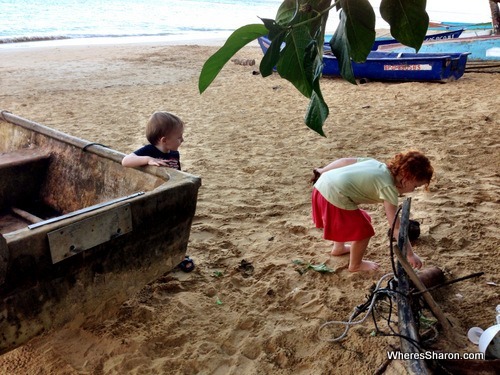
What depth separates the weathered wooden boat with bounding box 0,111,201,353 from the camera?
1.89 metres

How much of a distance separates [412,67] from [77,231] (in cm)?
796

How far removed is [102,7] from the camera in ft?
119

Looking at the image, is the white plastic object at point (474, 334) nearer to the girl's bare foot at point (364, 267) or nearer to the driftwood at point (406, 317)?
the driftwood at point (406, 317)

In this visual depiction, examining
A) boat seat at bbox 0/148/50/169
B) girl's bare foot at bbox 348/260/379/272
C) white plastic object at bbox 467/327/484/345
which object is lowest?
girl's bare foot at bbox 348/260/379/272

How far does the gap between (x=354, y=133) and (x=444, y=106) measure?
192cm

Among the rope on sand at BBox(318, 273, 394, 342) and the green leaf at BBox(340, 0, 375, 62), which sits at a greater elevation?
the green leaf at BBox(340, 0, 375, 62)

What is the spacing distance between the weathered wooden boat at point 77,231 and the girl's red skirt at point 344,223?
0.90 metres

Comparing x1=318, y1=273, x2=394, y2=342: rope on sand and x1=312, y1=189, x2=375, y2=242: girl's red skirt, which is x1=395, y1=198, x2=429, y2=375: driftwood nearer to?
x1=318, y1=273, x2=394, y2=342: rope on sand

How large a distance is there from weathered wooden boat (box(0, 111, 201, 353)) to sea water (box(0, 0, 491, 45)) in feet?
45.4

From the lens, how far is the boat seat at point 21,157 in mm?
3276

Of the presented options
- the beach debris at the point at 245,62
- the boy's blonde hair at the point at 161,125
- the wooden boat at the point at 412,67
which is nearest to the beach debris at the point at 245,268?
the boy's blonde hair at the point at 161,125

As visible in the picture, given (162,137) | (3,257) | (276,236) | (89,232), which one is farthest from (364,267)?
(3,257)

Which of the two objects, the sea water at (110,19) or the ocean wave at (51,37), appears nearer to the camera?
the ocean wave at (51,37)

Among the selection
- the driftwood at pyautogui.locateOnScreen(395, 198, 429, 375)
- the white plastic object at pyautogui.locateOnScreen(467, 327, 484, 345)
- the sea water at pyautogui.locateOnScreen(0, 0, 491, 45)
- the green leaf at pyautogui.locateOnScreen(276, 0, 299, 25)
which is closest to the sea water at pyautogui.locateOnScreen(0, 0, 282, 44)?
the sea water at pyautogui.locateOnScreen(0, 0, 491, 45)
